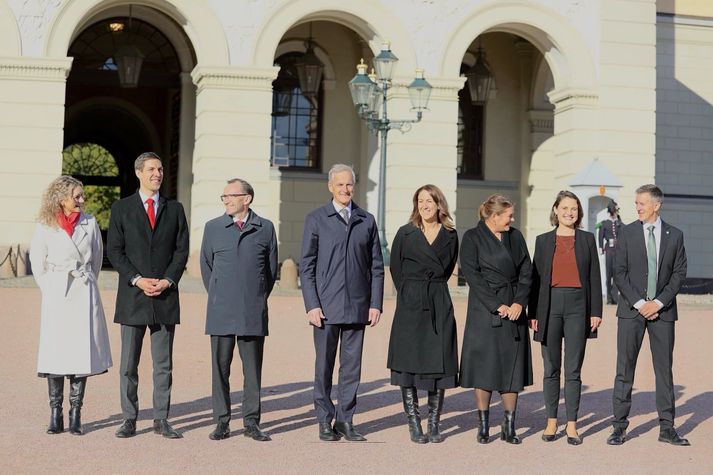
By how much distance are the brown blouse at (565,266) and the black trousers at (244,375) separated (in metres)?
2.08

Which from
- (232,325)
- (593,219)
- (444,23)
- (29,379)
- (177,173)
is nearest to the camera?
(232,325)

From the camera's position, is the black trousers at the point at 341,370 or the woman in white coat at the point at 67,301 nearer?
the woman in white coat at the point at 67,301

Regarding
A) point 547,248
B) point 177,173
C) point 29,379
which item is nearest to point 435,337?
point 547,248

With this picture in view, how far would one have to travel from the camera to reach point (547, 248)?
8.84 meters

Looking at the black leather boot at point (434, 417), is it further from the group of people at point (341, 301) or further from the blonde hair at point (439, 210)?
the blonde hair at point (439, 210)

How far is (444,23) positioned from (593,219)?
4.74 metres

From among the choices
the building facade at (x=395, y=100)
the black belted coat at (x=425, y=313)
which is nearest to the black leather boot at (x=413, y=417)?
the black belted coat at (x=425, y=313)

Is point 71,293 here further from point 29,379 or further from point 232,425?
point 29,379

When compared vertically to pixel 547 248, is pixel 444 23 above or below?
above

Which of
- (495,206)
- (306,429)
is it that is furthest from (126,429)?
(495,206)

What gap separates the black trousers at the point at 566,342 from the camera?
28.5ft

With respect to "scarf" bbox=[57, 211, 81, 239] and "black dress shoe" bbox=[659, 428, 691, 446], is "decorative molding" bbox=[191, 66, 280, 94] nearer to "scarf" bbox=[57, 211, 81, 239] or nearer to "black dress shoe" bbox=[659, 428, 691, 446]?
"scarf" bbox=[57, 211, 81, 239]

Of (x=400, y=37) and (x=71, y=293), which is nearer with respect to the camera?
(x=71, y=293)

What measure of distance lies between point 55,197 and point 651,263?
163 inches
